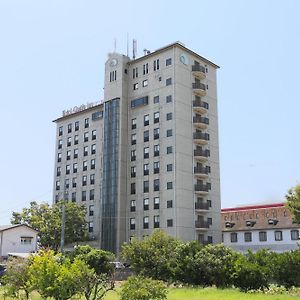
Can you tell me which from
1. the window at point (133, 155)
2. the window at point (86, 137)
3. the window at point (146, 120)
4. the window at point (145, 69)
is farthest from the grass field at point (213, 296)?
the window at point (86, 137)

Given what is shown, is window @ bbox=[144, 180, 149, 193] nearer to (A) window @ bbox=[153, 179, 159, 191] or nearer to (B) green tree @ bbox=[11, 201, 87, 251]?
(A) window @ bbox=[153, 179, 159, 191]

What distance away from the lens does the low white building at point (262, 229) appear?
6300 centimetres

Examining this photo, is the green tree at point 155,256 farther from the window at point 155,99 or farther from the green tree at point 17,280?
the window at point 155,99

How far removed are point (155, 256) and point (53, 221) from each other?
2798cm

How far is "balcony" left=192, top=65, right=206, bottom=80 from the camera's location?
70.4 metres

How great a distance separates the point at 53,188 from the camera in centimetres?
8506

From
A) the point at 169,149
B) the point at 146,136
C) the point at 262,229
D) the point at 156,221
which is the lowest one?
the point at 262,229

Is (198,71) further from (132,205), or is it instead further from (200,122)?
(132,205)

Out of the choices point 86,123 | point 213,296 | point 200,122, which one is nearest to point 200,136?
point 200,122

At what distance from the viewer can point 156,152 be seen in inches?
2677

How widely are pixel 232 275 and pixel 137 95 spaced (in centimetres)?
4297

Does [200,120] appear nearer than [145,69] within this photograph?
Yes

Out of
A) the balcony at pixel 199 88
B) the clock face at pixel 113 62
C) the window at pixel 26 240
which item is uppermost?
the clock face at pixel 113 62

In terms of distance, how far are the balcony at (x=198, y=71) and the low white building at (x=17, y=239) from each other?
33.4 metres
